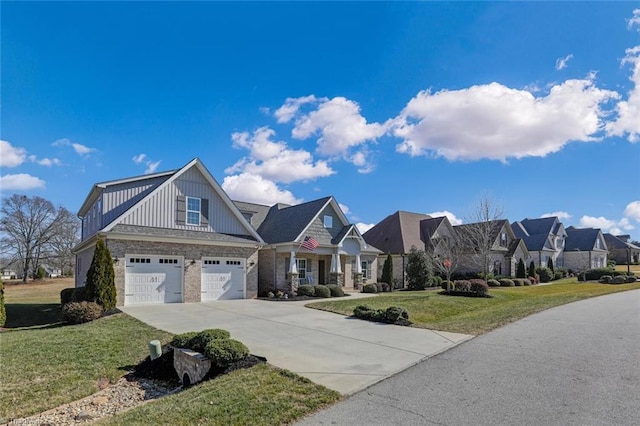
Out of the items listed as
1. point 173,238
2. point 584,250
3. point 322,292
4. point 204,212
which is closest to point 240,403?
point 173,238

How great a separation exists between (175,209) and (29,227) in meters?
42.4

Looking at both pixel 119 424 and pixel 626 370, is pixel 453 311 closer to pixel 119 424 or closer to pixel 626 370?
pixel 626 370

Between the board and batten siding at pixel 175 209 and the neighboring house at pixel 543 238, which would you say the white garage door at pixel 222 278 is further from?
the neighboring house at pixel 543 238

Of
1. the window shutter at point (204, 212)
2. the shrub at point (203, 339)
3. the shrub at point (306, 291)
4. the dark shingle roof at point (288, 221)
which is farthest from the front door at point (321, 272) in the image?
the shrub at point (203, 339)

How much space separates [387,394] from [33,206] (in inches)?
2308

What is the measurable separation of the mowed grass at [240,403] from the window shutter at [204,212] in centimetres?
1520

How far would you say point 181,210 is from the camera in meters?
20.8

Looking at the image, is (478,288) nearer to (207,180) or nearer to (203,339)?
(207,180)

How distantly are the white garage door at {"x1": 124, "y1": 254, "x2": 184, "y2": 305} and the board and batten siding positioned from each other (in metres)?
1.84

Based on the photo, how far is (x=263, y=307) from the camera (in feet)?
59.4

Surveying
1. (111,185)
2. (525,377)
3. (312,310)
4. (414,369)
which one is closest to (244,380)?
(414,369)

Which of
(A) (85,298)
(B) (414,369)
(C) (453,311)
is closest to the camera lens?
(B) (414,369)

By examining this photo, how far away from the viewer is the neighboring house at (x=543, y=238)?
1949 inches

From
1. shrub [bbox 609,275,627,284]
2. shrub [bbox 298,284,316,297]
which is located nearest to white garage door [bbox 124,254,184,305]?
shrub [bbox 298,284,316,297]
